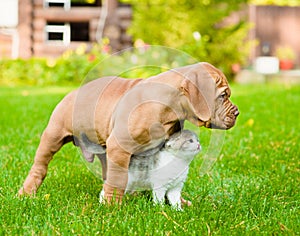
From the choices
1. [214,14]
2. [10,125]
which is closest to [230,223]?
[10,125]

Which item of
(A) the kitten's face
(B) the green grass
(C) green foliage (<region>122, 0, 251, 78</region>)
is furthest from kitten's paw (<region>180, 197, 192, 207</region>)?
(C) green foliage (<region>122, 0, 251, 78</region>)

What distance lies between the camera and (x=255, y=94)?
8.30 metres

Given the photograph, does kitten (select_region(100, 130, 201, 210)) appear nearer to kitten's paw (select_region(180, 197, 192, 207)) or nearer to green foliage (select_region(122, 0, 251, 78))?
kitten's paw (select_region(180, 197, 192, 207))

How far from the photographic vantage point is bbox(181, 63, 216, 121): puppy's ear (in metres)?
2.37

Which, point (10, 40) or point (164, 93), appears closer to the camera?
point (164, 93)

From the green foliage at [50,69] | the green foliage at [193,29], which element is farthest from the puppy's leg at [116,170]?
the green foliage at [193,29]

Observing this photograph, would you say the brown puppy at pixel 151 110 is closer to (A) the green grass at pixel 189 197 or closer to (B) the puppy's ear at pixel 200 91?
(B) the puppy's ear at pixel 200 91

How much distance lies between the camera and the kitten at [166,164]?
2.50 m

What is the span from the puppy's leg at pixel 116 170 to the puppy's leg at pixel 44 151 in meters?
0.39

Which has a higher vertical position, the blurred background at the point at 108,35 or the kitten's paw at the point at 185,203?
the kitten's paw at the point at 185,203

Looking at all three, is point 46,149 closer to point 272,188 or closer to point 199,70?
point 199,70

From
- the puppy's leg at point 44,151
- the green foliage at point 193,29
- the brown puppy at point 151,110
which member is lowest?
the green foliage at point 193,29

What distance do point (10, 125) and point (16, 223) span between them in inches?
131

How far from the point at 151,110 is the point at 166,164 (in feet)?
0.94
